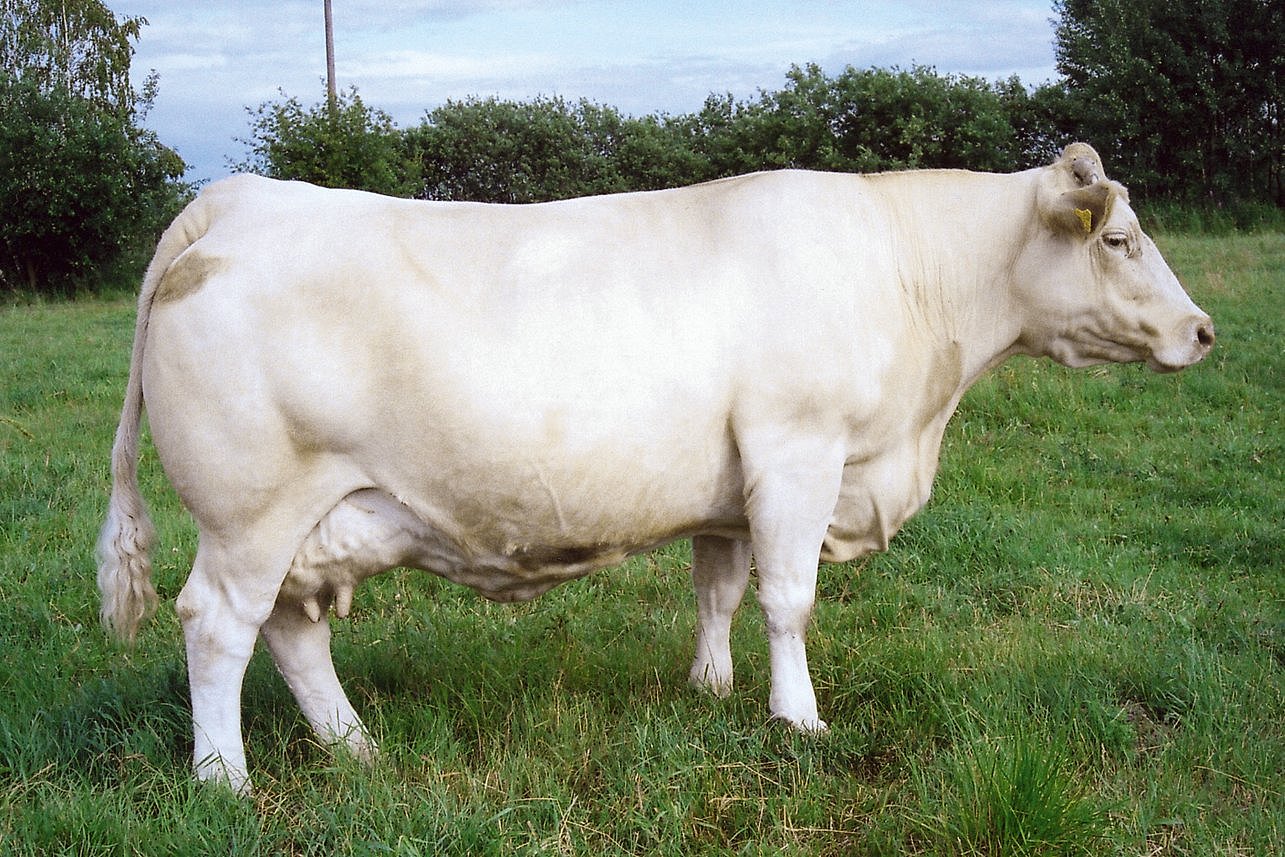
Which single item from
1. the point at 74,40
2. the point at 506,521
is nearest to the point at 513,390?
the point at 506,521

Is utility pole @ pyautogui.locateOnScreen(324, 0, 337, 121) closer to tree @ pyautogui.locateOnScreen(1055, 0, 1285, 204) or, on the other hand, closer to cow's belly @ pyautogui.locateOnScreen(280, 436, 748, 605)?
tree @ pyautogui.locateOnScreen(1055, 0, 1285, 204)

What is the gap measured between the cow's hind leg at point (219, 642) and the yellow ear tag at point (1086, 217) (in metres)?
2.87

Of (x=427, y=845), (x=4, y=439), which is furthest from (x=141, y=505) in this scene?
(x=4, y=439)

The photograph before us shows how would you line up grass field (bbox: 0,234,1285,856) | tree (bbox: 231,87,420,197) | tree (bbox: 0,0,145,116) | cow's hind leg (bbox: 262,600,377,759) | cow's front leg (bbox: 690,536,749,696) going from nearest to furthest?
grass field (bbox: 0,234,1285,856) → cow's hind leg (bbox: 262,600,377,759) → cow's front leg (bbox: 690,536,749,696) → tree (bbox: 231,87,420,197) → tree (bbox: 0,0,145,116)

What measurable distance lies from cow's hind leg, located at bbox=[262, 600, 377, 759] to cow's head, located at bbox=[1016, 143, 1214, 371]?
8.92ft

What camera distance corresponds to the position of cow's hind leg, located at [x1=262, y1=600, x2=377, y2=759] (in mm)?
3783

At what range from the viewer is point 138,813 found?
10.5ft

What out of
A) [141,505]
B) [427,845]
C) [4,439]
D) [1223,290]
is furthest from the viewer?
[1223,290]

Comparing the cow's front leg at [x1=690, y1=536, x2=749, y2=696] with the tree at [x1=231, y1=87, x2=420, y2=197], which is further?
the tree at [x1=231, y1=87, x2=420, y2=197]

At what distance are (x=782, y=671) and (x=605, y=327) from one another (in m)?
1.31

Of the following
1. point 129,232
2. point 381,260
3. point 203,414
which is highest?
point 381,260

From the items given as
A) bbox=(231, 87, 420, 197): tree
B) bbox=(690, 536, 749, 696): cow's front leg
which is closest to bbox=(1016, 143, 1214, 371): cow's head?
bbox=(690, 536, 749, 696): cow's front leg

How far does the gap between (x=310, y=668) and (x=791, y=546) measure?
64.2 inches

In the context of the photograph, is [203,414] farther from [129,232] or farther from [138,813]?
[129,232]
